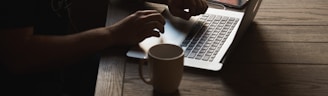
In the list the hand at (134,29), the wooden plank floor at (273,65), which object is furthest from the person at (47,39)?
the wooden plank floor at (273,65)

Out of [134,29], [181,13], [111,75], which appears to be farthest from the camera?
[181,13]

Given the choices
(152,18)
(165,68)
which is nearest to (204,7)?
(152,18)

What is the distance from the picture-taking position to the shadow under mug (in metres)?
0.93

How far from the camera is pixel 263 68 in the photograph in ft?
3.55

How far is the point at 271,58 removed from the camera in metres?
1.13

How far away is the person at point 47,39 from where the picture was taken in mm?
1047

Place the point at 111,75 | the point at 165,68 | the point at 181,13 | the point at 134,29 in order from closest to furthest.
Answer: the point at 165,68
the point at 111,75
the point at 134,29
the point at 181,13

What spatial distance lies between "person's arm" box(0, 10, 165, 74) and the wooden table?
4 centimetres

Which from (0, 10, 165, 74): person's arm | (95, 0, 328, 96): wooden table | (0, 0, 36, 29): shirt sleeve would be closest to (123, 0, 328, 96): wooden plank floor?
(95, 0, 328, 96): wooden table

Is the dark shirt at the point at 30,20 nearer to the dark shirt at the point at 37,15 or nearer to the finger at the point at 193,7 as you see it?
the dark shirt at the point at 37,15

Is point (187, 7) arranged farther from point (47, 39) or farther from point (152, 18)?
point (47, 39)

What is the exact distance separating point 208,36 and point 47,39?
41cm

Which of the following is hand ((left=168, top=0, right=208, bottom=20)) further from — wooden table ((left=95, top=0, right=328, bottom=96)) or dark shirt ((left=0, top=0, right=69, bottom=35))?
dark shirt ((left=0, top=0, right=69, bottom=35))

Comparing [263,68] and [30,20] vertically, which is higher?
[30,20]
